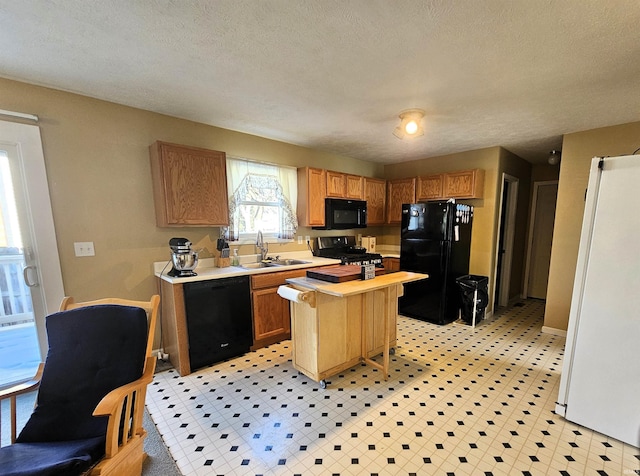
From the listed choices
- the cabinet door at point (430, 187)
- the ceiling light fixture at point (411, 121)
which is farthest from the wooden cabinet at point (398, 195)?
the ceiling light fixture at point (411, 121)

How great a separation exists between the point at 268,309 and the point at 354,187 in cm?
233

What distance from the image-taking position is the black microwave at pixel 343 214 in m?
3.91

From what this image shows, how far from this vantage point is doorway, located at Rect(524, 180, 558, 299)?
471 centimetres

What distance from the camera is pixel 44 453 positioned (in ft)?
3.85

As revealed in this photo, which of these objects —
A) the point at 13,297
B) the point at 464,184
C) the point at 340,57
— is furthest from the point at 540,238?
the point at 13,297

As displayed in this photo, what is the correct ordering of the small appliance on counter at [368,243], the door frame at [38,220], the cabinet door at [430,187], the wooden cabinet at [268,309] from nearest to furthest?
the door frame at [38,220]
the wooden cabinet at [268,309]
the cabinet door at [430,187]
the small appliance on counter at [368,243]

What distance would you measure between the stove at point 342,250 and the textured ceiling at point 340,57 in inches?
73.1

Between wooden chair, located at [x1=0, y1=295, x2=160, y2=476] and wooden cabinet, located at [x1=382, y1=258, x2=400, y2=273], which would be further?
wooden cabinet, located at [x1=382, y1=258, x2=400, y2=273]

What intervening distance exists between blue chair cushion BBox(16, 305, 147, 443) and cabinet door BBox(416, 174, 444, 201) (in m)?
3.99

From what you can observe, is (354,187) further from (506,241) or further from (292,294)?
(506,241)

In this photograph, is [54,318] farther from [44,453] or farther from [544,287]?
[544,287]

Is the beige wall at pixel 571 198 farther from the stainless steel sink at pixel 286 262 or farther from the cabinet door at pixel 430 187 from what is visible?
the stainless steel sink at pixel 286 262

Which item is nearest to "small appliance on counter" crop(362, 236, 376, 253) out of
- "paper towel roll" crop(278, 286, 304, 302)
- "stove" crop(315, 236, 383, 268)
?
"stove" crop(315, 236, 383, 268)

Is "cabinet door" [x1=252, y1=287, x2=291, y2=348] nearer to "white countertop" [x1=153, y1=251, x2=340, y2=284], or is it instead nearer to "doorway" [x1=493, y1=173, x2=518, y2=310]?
"white countertop" [x1=153, y1=251, x2=340, y2=284]
